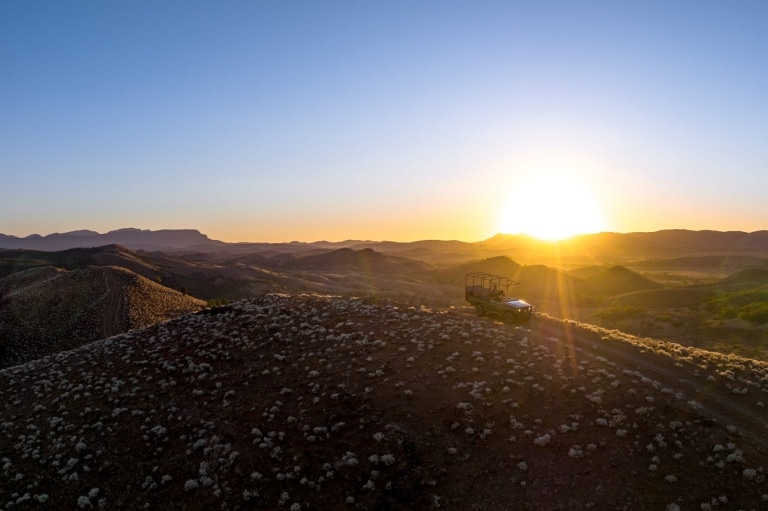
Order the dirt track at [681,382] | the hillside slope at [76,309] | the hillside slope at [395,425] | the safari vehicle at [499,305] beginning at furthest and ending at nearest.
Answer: the hillside slope at [76,309]
the safari vehicle at [499,305]
the dirt track at [681,382]
the hillside slope at [395,425]

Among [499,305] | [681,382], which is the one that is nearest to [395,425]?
[681,382]

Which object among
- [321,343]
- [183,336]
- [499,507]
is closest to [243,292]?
[183,336]

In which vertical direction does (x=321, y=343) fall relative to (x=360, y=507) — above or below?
above

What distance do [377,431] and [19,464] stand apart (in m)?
13.4

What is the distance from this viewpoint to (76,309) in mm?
47688

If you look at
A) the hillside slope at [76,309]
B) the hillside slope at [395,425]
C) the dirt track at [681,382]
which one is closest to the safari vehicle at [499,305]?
the dirt track at [681,382]

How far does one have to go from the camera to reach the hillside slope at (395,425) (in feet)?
42.9

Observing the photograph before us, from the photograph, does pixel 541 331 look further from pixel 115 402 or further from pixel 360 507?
pixel 115 402

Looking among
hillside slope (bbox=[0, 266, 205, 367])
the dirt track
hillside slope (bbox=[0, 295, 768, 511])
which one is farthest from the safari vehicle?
hillside slope (bbox=[0, 266, 205, 367])

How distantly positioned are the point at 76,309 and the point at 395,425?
45.5 meters

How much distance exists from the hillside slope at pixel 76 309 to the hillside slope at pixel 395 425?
1840cm

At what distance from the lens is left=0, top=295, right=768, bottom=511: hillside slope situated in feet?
42.9

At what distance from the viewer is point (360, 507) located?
12.7 m

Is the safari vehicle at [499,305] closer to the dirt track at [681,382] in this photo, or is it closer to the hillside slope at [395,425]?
the dirt track at [681,382]
